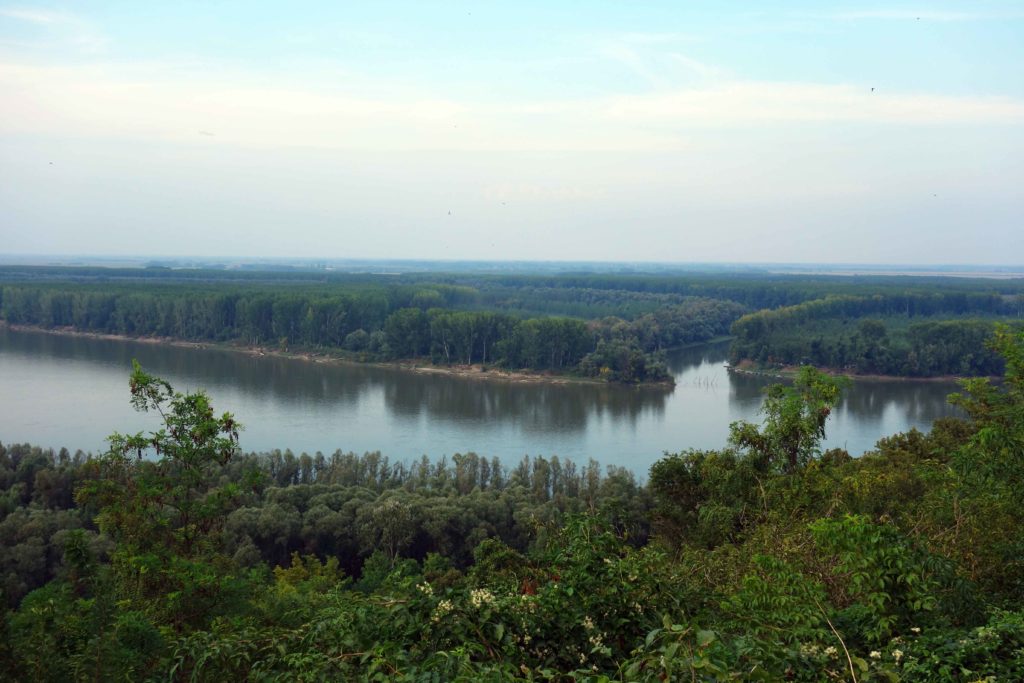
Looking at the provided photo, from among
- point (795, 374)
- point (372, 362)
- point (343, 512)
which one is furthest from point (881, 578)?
point (372, 362)

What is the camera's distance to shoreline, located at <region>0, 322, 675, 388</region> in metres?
23.6

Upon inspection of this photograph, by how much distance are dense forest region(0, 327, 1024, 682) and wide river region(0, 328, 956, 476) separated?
6.89m

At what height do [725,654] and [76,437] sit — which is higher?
[725,654]

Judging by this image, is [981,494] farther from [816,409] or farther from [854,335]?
[854,335]

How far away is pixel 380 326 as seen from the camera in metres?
29.7

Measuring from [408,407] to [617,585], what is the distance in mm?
17133

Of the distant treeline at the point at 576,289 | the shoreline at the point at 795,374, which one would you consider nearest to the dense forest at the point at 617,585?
the shoreline at the point at 795,374

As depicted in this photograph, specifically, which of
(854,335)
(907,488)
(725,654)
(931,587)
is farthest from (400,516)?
(854,335)

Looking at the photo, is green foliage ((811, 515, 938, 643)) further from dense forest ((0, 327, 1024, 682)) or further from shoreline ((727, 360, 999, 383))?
shoreline ((727, 360, 999, 383))

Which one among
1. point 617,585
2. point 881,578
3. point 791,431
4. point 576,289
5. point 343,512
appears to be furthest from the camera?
A: point 576,289

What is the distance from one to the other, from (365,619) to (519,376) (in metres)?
21.9

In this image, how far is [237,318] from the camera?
29.7m

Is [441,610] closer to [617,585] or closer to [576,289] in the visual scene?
[617,585]

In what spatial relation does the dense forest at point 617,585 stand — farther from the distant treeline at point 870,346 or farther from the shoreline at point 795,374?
the distant treeline at point 870,346
